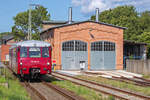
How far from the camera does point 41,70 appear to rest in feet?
55.9

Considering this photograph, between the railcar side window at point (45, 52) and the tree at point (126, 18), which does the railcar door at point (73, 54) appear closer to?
the railcar side window at point (45, 52)

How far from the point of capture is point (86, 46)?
108ft

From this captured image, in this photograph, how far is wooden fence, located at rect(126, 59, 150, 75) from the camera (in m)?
26.8

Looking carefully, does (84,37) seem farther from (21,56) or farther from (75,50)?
(21,56)

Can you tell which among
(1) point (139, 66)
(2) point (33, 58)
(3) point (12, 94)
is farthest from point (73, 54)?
(3) point (12, 94)

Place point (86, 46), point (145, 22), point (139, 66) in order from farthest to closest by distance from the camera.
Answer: point (145, 22)
point (86, 46)
point (139, 66)

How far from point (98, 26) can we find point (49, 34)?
700 centimetres

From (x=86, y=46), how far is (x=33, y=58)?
1659cm

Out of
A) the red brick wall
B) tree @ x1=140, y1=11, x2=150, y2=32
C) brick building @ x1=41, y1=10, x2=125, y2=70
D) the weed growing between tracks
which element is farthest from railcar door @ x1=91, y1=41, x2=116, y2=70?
tree @ x1=140, y1=11, x2=150, y2=32

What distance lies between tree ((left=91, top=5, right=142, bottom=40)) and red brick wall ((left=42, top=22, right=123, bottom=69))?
22.6 metres

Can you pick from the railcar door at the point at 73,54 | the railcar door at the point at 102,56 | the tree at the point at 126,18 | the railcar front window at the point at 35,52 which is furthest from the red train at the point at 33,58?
the tree at the point at 126,18

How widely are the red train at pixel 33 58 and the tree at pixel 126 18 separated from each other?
1610 inches

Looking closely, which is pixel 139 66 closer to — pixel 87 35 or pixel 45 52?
pixel 87 35

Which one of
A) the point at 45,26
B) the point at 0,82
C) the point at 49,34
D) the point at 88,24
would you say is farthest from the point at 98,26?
the point at 0,82
